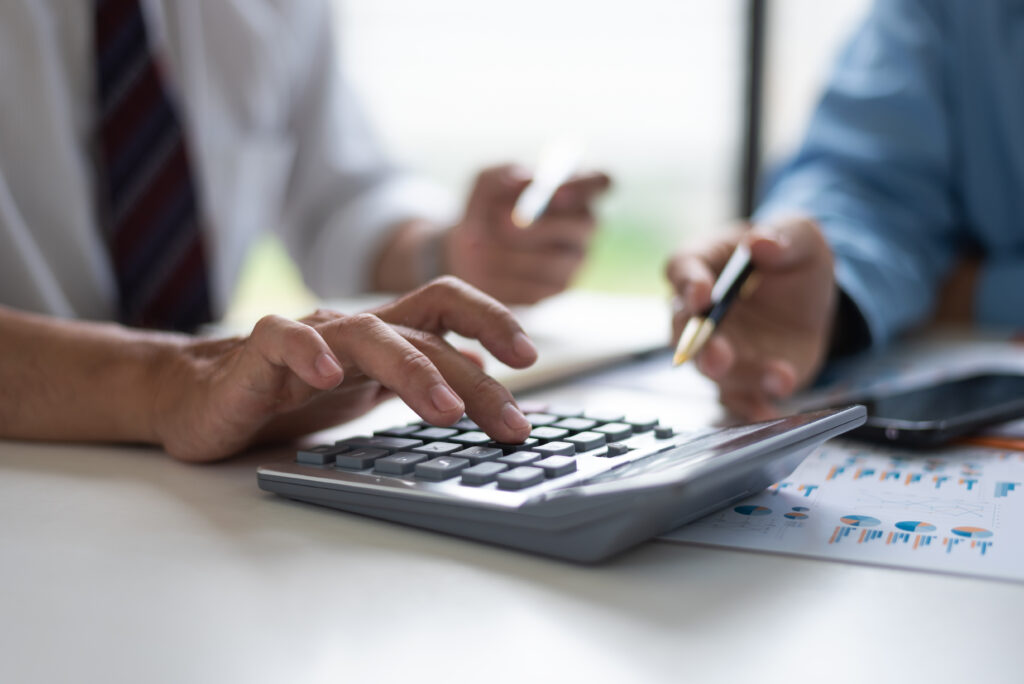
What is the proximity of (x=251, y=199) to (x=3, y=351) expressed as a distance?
0.58m

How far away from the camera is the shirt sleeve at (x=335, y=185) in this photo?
3.87 ft

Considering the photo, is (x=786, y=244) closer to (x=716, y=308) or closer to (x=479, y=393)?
(x=716, y=308)

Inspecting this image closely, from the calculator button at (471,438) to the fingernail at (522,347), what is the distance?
0.05m

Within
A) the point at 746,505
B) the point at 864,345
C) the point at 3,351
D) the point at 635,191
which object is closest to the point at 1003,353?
the point at 864,345

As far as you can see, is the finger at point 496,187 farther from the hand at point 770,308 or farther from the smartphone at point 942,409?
the smartphone at point 942,409

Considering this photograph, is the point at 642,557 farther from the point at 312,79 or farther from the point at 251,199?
the point at 312,79

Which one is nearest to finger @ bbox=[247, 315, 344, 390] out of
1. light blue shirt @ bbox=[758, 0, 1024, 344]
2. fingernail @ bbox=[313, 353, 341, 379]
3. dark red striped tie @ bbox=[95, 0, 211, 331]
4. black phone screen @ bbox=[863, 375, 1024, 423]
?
fingernail @ bbox=[313, 353, 341, 379]

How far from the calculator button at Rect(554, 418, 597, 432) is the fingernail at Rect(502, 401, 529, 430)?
3 centimetres

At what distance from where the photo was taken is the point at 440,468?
38 cm

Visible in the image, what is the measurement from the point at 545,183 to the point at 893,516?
26.9 inches

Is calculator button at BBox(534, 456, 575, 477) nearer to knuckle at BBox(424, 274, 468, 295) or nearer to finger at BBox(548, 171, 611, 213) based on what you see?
knuckle at BBox(424, 274, 468, 295)

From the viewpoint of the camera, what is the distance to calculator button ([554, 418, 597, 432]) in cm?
44

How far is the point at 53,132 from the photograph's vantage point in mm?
796

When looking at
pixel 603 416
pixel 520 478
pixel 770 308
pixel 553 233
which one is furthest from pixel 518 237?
pixel 520 478
